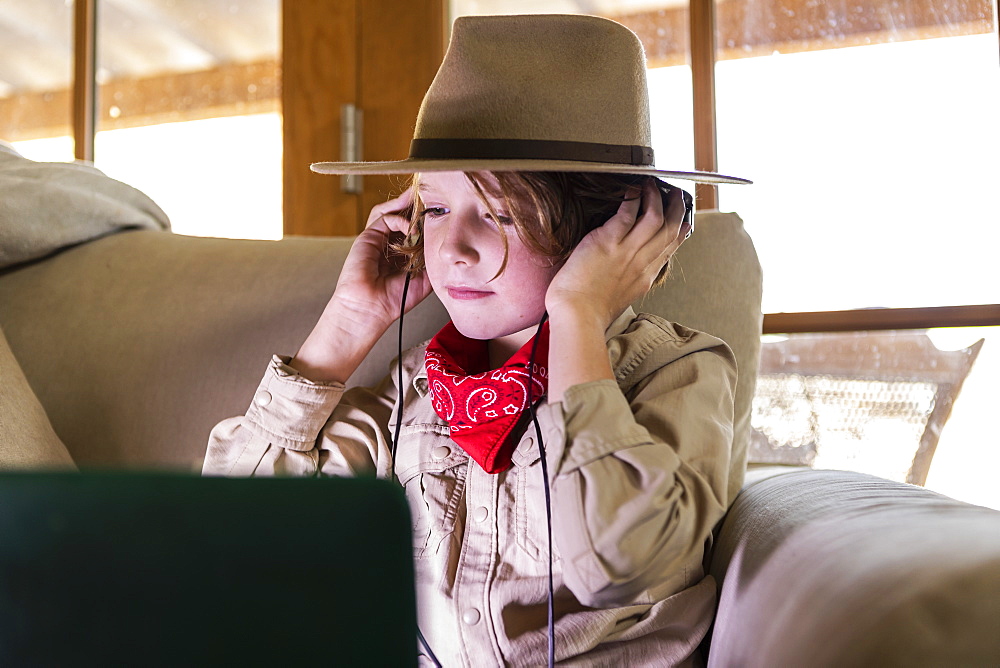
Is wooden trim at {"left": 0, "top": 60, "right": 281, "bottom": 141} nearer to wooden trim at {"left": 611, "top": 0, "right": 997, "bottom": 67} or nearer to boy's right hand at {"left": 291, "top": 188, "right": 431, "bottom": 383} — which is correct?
wooden trim at {"left": 611, "top": 0, "right": 997, "bottom": 67}

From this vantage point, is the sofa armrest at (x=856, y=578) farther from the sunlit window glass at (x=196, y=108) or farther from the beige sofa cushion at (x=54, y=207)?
the sunlit window glass at (x=196, y=108)

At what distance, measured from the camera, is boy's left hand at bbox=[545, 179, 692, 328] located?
78cm

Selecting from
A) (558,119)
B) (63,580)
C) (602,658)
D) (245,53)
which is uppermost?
(245,53)

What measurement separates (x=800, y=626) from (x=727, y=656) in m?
0.15

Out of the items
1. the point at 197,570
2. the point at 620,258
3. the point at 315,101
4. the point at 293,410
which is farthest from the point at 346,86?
the point at 197,570

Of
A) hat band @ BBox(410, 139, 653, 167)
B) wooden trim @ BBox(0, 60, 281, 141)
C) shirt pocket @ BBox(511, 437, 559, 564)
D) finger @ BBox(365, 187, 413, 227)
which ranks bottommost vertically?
shirt pocket @ BBox(511, 437, 559, 564)

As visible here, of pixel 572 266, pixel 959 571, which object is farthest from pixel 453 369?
pixel 959 571

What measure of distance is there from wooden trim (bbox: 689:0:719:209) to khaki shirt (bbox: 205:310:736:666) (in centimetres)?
71

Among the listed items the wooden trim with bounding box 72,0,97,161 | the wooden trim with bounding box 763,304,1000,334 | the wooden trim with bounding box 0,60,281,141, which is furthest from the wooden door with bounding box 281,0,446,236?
the wooden trim with bounding box 763,304,1000,334

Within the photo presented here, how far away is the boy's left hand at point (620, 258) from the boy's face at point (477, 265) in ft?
0.14

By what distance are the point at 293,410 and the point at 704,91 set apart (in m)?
1.02

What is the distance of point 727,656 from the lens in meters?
0.71

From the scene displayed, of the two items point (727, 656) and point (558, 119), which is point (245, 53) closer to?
point (558, 119)

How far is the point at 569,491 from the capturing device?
2.26 feet
